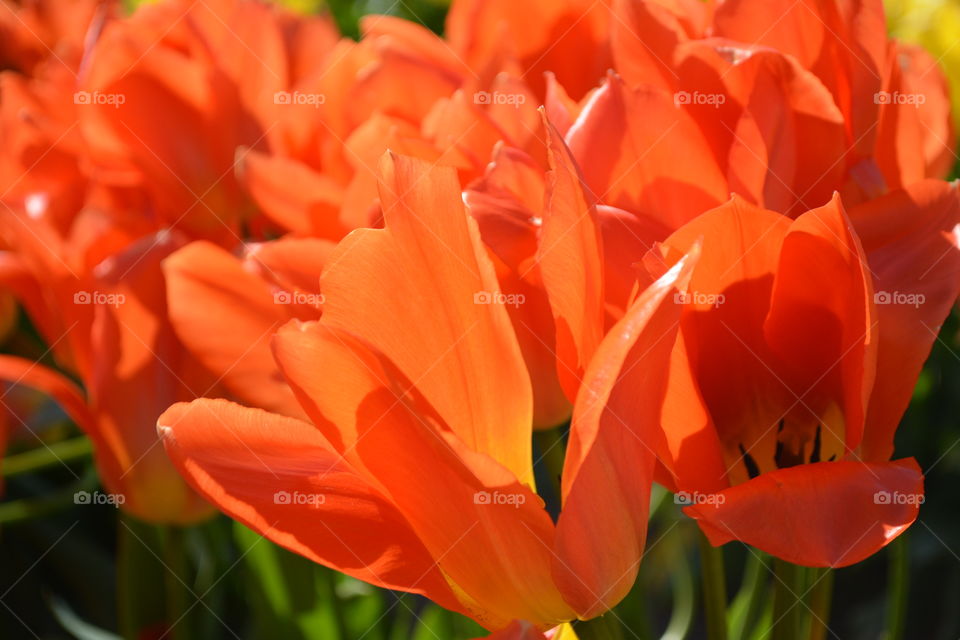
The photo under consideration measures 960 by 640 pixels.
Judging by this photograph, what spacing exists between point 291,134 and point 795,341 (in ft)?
1.07

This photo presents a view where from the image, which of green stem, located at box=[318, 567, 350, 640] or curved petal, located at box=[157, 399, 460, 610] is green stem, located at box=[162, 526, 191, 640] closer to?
green stem, located at box=[318, 567, 350, 640]

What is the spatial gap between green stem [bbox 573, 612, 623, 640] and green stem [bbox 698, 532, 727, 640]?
0.08m

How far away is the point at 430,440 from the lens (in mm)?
289

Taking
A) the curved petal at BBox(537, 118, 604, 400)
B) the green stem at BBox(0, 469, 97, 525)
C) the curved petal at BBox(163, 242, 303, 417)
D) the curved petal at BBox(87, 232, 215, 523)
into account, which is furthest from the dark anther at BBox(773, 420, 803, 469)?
the green stem at BBox(0, 469, 97, 525)

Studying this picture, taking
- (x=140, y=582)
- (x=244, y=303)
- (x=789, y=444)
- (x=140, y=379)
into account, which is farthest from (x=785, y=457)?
(x=140, y=582)

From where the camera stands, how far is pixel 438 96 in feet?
1.71

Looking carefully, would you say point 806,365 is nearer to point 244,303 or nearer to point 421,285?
point 421,285

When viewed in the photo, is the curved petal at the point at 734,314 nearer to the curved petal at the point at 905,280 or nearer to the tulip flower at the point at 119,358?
the curved petal at the point at 905,280

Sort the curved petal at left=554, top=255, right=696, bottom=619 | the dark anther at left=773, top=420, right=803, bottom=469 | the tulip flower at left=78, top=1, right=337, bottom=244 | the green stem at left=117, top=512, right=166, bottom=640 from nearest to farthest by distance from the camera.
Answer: the curved petal at left=554, top=255, right=696, bottom=619, the dark anther at left=773, top=420, right=803, bottom=469, the tulip flower at left=78, top=1, right=337, bottom=244, the green stem at left=117, top=512, right=166, bottom=640

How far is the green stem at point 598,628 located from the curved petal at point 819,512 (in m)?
0.06

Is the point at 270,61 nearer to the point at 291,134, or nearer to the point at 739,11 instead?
the point at 291,134

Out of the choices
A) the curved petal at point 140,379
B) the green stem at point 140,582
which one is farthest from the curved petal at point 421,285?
the green stem at point 140,582

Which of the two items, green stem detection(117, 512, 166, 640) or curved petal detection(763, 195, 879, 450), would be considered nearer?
curved petal detection(763, 195, 879, 450)

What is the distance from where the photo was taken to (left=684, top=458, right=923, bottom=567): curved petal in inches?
11.3
